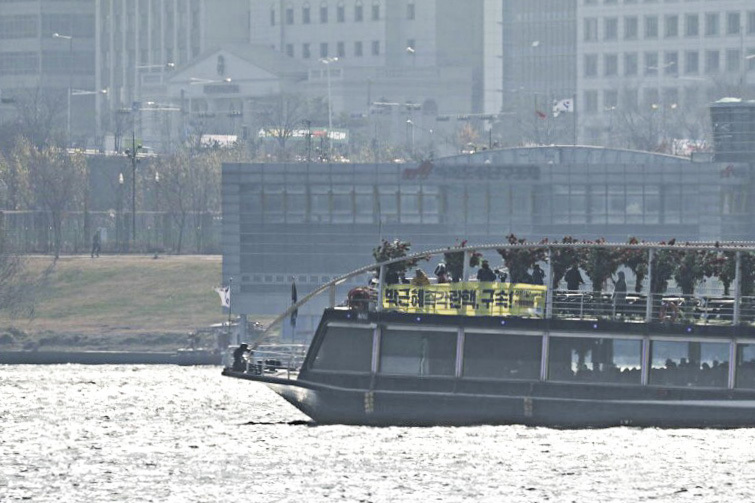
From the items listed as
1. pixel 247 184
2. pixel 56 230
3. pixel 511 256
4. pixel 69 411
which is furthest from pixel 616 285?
pixel 56 230

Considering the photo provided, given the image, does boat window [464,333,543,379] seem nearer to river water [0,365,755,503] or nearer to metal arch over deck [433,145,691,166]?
river water [0,365,755,503]

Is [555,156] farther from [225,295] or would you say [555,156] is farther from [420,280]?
[420,280]

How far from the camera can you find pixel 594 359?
87438mm

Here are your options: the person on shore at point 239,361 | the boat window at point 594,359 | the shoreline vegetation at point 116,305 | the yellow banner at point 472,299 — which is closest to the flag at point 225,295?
the shoreline vegetation at point 116,305

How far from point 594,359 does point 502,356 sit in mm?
3344

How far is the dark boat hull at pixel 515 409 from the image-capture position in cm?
8588

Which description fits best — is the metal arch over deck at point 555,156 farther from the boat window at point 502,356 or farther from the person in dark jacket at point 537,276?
the boat window at point 502,356

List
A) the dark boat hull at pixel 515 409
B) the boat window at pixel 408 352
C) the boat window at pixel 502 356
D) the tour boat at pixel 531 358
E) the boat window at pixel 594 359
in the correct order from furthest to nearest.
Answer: the boat window at pixel 408 352 < the boat window at pixel 502 356 < the boat window at pixel 594 359 < the tour boat at pixel 531 358 < the dark boat hull at pixel 515 409

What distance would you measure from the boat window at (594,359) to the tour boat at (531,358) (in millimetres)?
36

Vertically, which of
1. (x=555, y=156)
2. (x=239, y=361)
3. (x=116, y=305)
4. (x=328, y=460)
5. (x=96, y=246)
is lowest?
(x=116, y=305)

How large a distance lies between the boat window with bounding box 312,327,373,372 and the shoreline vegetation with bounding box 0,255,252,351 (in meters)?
69.4

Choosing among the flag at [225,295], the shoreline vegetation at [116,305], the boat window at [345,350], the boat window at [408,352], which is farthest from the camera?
the flag at [225,295]

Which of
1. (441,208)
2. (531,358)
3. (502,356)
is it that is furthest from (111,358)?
(531,358)

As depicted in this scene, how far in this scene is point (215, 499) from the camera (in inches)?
3228
